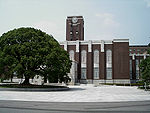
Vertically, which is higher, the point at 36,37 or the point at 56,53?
the point at 36,37

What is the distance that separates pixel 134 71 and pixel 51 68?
157 ft

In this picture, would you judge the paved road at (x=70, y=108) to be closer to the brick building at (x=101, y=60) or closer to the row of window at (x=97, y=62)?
the brick building at (x=101, y=60)

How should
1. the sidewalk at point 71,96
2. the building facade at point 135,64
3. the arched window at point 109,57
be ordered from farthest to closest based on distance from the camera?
the building facade at point 135,64 → the arched window at point 109,57 → the sidewalk at point 71,96

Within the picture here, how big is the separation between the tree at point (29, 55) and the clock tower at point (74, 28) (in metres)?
44.9

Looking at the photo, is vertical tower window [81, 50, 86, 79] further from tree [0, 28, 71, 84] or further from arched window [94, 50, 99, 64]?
tree [0, 28, 71, 84]

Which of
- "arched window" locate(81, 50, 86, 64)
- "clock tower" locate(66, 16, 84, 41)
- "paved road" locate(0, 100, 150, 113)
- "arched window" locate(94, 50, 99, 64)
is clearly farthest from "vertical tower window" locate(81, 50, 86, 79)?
"paved road" locate(0, 100, 150, 113)

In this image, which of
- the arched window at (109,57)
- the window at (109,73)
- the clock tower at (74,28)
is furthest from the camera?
the clock tower at (74,28)

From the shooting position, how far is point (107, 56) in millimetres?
58062

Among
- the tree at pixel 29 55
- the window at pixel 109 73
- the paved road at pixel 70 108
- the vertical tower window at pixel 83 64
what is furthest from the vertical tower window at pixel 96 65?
the paved road at pixel 70 108

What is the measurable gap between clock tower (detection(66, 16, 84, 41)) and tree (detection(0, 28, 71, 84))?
4494cm

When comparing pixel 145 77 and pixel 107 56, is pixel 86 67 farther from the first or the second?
pixel 145 77

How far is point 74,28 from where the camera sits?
7300cm

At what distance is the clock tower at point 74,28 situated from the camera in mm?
72062

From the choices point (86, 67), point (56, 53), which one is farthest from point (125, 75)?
point (56, 53)
